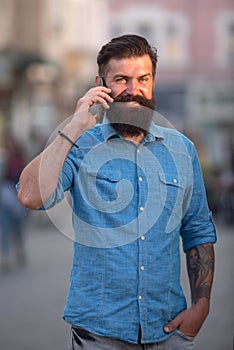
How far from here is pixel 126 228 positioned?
3.24m

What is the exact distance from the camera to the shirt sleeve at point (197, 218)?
343 cm

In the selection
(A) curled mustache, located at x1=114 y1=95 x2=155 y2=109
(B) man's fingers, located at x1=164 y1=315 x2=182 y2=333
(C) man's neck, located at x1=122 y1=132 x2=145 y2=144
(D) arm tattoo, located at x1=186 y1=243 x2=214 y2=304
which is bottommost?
(B) man's fingers, located at x1=164 y1=315 x2=182 y2=333

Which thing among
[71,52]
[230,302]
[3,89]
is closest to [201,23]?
[71,52]

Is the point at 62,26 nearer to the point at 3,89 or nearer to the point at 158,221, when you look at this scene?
the point at 3,89

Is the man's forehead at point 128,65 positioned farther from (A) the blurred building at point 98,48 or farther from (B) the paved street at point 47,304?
(A) the blurred building at point 98,48

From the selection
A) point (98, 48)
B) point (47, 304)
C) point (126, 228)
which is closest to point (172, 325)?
point (126, 228)

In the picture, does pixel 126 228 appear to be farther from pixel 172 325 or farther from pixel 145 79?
pixel 145 79

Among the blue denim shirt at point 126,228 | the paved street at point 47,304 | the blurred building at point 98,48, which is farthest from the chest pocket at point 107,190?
the blurred building at point 98,48

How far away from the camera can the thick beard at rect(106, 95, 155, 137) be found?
3266 millimetres

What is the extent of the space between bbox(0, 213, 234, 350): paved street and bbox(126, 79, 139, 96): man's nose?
3.70m

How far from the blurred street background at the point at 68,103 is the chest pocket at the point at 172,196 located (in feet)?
11.5

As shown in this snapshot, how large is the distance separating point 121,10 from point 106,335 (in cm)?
3326

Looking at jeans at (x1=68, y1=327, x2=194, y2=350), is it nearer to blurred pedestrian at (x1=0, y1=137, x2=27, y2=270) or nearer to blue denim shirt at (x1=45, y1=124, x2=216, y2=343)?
blue denim shirt at (x1=45, y1=124, x2=216, y2=343)

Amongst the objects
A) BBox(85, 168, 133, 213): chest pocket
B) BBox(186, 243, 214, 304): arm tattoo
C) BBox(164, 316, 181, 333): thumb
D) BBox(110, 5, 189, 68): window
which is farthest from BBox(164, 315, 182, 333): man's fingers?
BBox(110, 5, 189, 68): window
